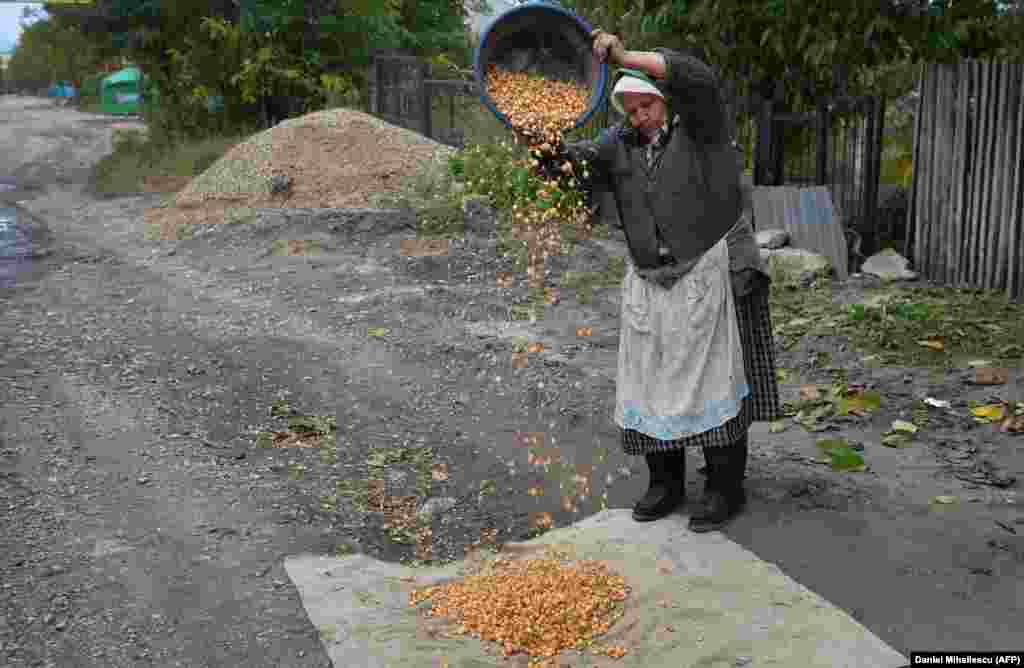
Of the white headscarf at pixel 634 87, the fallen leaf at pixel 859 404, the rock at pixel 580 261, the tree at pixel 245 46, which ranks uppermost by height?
the tree at pixel 245 46

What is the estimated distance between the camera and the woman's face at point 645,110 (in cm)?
395

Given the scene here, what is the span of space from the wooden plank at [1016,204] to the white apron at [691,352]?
4.37 metres

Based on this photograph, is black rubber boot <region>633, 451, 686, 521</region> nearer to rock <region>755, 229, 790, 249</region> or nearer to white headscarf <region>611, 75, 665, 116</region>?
white headscarf <region>611, 75, 665, 116</region>

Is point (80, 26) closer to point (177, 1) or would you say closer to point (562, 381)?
point (177, 1)

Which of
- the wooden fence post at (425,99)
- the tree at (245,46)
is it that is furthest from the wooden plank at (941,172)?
the tree at (245,46)

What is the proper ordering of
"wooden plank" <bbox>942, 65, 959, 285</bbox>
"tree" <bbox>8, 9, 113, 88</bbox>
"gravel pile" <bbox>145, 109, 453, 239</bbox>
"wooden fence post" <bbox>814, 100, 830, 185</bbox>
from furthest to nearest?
1. "tree" <bbox>8, 9, 113, 88</bbox>
2. "gravel pile" <bbox>145, 109, 453, 239</bbox>
3. "wooden fence post" <bbox>814, 100, 830, 185</bbox>
4. "wooden plank" <bbox>942, 65, 959, 285</bbox>

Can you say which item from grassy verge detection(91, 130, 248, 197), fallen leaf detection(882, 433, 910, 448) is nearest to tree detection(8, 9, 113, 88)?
grassy verge detection(91, 130, 248, 197)

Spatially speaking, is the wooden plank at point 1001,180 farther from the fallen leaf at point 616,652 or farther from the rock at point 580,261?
the fallen leaf at point 616,652

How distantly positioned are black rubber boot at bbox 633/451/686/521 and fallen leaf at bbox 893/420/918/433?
64.2 inches

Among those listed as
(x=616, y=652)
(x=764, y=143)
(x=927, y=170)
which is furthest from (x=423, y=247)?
(x=616, y=652)

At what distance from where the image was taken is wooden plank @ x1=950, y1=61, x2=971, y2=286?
800 cm

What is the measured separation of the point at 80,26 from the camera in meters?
18.2

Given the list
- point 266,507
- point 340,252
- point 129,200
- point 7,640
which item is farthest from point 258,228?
point 7,640

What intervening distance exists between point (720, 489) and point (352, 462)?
2.07 metres
